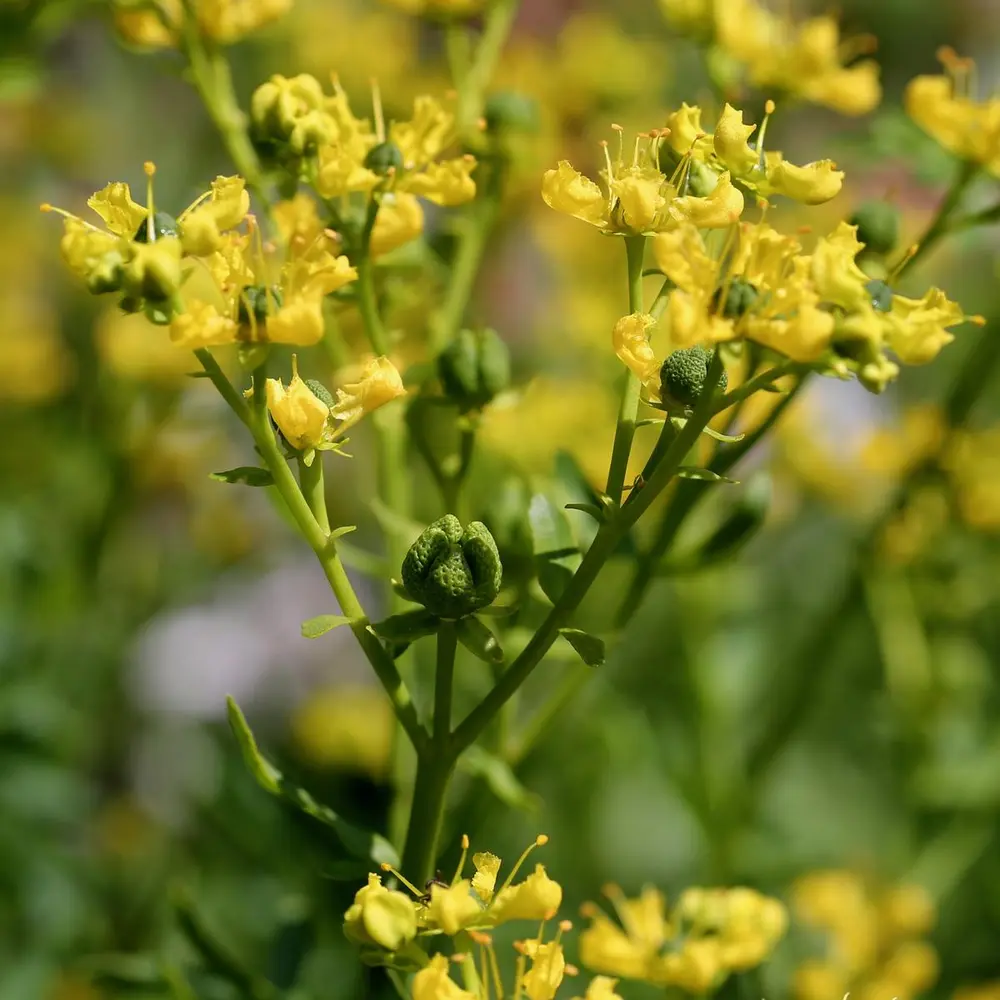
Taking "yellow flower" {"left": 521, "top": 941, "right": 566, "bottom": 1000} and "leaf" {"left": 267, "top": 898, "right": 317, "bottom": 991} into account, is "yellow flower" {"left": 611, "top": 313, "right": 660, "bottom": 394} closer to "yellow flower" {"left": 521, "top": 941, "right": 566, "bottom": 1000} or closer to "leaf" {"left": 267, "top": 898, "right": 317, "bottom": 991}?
"yellow flower" {"left": 521, "top": 941, "right": 566, "bottom": 1000}

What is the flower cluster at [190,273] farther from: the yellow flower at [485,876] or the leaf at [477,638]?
the yellow flower at [485,876]

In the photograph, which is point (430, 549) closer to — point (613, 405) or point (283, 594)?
point (613, 405)

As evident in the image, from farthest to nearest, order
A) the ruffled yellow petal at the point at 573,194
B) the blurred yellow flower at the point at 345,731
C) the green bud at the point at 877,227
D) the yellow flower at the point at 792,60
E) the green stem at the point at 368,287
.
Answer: the blurred yellow flower at the point at 345,731 < the yellow flower at the point at 792,60 < the green bud at the point at 877,227 < the green stem at the point at 368,287 < the ruffled yellow petal at the point at 573,194

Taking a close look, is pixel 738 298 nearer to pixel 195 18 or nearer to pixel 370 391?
pixel 370 391

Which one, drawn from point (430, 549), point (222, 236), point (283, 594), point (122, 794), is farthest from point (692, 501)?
point (283, 594)

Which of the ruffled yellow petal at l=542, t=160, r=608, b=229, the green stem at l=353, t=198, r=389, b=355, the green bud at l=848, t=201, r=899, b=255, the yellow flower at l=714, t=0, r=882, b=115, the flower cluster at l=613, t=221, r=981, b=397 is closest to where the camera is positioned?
the flower cluster at l=613, t=221, r=981, b=397

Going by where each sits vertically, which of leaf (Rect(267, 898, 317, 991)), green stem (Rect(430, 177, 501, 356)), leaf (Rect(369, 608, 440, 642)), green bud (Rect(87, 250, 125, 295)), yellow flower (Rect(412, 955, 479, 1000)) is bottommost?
leaf (Rect(267, 898, 317, 991))

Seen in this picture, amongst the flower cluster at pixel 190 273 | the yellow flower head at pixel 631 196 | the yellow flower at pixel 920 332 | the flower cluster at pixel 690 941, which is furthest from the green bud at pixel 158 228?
the flower cluster at pixel 690 941

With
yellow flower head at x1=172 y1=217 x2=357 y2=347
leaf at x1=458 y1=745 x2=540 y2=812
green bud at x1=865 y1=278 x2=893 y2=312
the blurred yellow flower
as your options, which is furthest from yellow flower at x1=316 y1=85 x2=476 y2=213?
the blurred yellow flower
